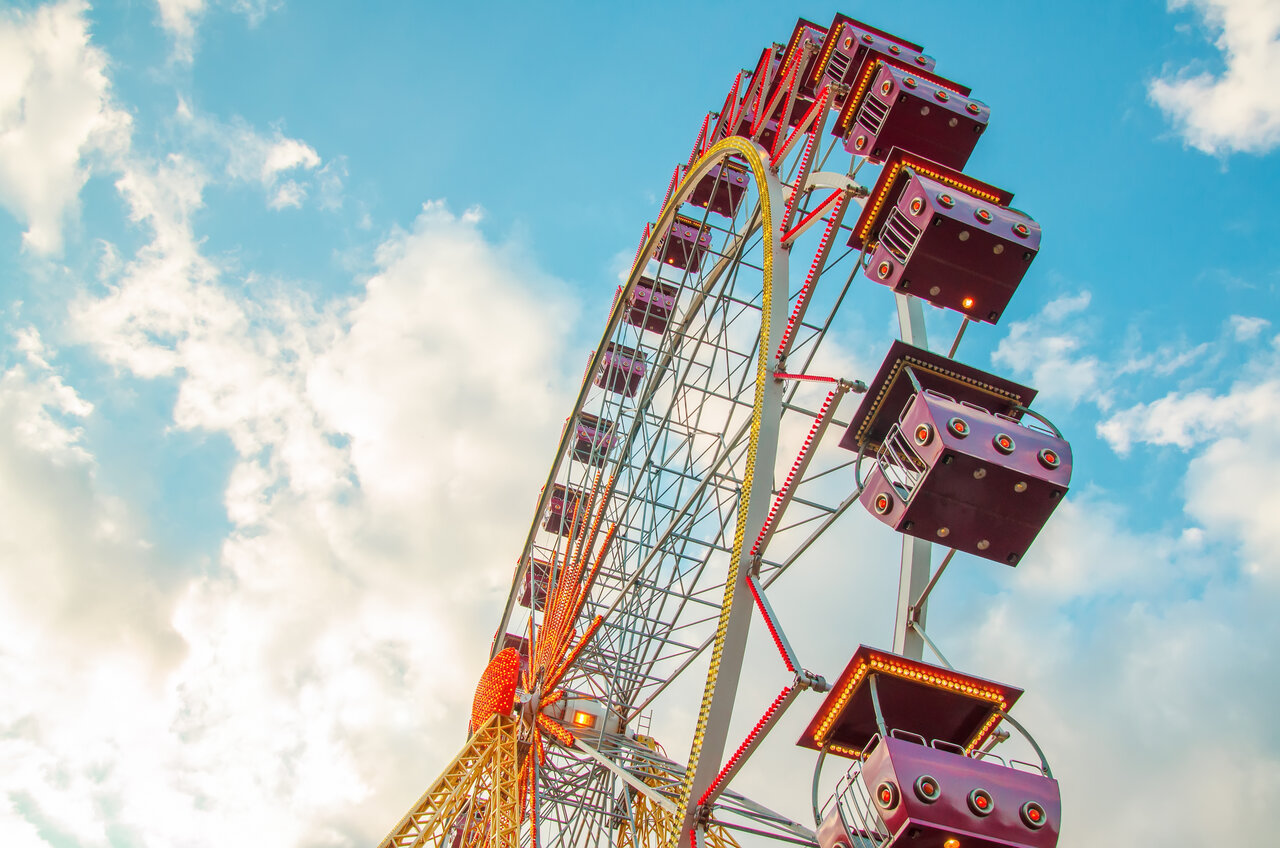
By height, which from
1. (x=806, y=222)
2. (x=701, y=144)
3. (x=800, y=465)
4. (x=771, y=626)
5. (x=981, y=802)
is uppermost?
(x=701, y=144)

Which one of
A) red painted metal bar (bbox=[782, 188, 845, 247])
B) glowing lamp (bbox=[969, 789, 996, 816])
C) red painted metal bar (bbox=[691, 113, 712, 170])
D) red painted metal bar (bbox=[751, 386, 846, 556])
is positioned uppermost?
red painted metal bar (bbox=[691, 113, 712, 170])

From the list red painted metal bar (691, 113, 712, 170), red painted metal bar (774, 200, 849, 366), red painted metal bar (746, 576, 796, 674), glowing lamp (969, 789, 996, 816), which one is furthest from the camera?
red painted metal bar (691, 113, 712, 170)

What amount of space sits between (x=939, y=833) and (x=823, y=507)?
388 centimetres

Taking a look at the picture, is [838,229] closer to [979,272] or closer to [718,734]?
[979,272]

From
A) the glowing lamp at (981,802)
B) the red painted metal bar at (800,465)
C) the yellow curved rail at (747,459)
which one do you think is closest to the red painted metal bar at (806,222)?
the yellow curved rail at (747,459)

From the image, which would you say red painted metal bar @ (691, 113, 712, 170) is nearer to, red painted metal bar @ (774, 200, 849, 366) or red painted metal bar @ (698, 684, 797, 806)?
red painted metal bar @ (774, 200, 849, 366)

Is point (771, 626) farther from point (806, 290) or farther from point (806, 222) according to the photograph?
point (806, 222)

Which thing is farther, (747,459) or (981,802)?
(747,459)

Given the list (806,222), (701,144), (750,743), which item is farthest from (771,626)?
(701,144)

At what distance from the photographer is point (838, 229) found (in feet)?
33.4

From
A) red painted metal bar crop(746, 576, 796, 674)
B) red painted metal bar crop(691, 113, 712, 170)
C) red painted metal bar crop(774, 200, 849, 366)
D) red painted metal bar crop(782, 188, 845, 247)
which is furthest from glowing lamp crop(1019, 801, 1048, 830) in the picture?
red painted metal bar crop(691, 113, 712, 170)

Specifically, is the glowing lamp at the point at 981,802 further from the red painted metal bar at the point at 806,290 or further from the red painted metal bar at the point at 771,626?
the red painted metal bar at the point at 806,290

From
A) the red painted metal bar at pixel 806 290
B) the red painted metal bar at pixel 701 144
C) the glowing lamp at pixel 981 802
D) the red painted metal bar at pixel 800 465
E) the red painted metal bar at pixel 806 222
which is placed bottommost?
the glowing lamp at pixel 981 802

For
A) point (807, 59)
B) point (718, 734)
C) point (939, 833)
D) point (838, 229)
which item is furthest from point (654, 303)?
point (939, 833)
